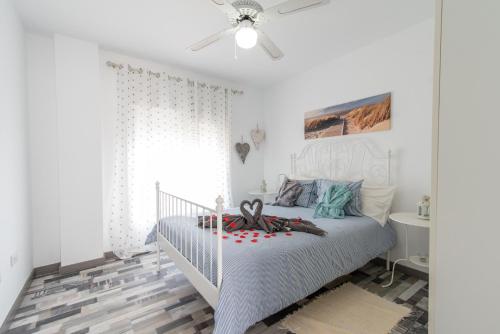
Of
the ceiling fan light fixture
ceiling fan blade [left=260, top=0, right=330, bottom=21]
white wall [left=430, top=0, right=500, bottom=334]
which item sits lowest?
white wall [left=430, top=0, right=500, bottom=334]

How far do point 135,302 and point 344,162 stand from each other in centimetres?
275

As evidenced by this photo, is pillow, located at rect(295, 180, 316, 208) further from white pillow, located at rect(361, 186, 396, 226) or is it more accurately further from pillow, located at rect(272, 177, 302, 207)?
white pillow, located at rect(361, 186, 396, 226)

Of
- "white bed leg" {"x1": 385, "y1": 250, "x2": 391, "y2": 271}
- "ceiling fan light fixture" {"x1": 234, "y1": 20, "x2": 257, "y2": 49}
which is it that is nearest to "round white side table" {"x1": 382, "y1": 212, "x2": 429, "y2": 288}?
"white bed leg" {"x1": 385, "y1": 250, "x2": 391, "y2": 271}

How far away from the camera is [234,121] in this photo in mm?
3912

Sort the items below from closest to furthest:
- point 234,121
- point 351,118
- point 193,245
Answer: point 193,245 → point 351,118 → point 234,121

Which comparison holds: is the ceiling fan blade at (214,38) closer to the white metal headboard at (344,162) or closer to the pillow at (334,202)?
the pillow at (334,202)

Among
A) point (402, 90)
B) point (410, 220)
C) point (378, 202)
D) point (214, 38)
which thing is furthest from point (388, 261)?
point (214, 38)

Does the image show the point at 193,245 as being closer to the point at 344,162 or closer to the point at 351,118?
the point at 344,162

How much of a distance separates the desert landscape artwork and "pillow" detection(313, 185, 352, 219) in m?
0.84

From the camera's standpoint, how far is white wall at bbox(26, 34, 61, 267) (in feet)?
7.95

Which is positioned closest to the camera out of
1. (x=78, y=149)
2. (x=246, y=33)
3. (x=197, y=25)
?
(x=246, y=33)

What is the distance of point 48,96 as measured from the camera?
2494mm

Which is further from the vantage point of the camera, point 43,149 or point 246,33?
point 43,149

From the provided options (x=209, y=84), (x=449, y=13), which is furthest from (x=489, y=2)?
(x=209, y=84)
